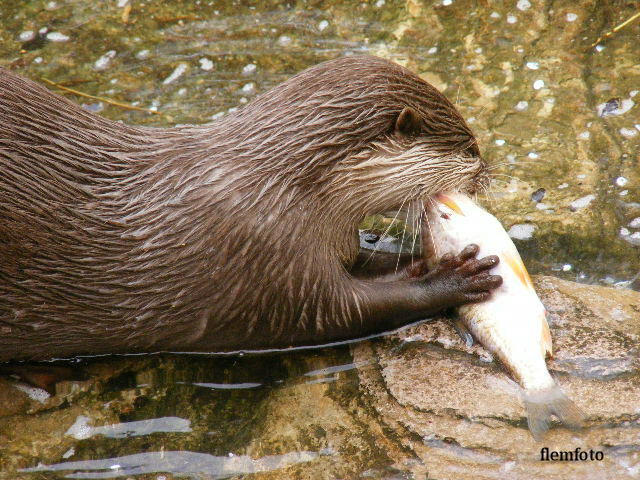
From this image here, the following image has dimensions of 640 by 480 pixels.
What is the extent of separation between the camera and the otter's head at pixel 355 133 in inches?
110

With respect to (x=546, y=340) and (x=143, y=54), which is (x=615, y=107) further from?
(x=143, y=54)

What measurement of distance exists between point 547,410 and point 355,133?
1.06 meters

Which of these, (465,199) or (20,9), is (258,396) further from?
(20,9)

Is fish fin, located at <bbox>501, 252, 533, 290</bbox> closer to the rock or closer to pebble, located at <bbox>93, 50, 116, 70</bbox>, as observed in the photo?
the rock

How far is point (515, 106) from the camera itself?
3795 millimetres

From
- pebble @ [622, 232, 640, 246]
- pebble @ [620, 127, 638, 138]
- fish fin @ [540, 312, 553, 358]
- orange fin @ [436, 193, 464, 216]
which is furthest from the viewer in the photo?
pebble @ [620, 127, 638, 138]

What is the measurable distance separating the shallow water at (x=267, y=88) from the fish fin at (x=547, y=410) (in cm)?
18

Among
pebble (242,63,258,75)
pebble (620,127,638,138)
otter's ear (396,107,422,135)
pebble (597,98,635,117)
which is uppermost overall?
pebble (242,63,258,75)

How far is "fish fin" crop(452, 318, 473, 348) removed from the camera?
283 cm

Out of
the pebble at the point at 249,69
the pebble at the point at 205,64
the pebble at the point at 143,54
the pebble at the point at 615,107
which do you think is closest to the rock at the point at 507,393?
the pebble at the point at 615,107

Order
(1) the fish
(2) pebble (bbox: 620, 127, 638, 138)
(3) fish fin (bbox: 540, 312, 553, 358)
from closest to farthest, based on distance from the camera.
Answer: (1) the fish < (3) fish fin (bbox: 540, 312, 553, 358) < (2) pebble (bbox: 620, 127, 638, 138)

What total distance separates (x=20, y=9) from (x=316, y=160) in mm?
2532

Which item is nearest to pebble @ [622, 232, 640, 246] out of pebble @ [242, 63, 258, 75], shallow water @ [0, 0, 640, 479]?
shallow water @ [0, 0, 640, 479]

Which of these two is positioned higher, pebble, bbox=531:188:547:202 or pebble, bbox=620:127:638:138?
pebble, bbox=620:127:638:138
